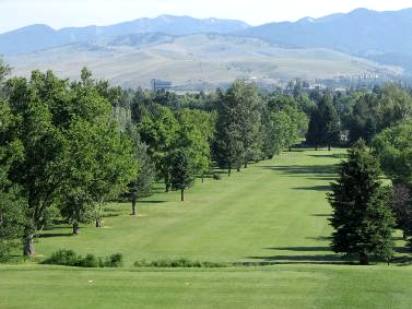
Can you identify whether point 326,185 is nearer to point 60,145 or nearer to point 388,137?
point 388,137

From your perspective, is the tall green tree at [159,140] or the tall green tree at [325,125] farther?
the tall green tree at [325,125]

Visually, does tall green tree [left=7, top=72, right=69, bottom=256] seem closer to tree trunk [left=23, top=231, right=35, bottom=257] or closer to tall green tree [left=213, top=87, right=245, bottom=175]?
tree trunk [left=23, top=231, right=35, bottom=257]

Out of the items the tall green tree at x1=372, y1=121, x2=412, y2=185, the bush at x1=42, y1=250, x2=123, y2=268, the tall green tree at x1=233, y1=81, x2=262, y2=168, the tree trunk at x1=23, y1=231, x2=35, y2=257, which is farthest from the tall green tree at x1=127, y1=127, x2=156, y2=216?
the tall green tree at x1=233, y1=81, x2=262, y2=168

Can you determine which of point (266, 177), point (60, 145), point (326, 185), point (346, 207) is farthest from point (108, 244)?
point (266, 177)

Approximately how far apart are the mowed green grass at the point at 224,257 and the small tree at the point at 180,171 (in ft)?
8.75

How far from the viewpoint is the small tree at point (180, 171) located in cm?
9294

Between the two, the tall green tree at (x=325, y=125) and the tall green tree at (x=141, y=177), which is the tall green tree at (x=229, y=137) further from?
the tall green tree at (x=325, y=125)

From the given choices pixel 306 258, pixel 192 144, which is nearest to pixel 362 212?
pixel 306 258

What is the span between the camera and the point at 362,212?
149 feet

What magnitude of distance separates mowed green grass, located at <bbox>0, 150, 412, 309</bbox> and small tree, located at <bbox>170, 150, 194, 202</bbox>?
267 centimetres

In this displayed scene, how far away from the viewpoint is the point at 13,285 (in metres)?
32.6

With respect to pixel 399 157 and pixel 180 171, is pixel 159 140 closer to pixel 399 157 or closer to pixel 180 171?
pixel 180 171

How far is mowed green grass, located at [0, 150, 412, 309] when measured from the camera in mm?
30141

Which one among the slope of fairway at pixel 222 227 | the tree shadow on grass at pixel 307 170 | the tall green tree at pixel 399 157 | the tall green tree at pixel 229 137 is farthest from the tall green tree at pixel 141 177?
the tree shadow on grass at pixel 307 170
